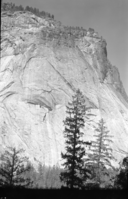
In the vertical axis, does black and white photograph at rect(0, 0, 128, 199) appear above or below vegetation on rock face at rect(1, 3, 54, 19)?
below

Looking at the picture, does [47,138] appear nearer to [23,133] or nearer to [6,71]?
[23,133]

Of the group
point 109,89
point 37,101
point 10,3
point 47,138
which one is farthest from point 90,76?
point 10,3

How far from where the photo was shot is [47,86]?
43.2 meters

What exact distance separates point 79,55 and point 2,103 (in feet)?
56.7

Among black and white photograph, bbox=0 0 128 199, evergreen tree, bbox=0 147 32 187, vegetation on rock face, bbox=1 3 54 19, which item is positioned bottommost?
evergreen tree, bbox=0 147 32 187

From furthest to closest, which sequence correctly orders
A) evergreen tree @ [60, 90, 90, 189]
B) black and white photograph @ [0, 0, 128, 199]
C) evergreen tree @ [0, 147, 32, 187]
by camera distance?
black and white photograph @ [0, 0, 128, 199] < evergreen tree @ [60, 90, 90, 189] < evergreen tree @ [0, 147, 32, 187]

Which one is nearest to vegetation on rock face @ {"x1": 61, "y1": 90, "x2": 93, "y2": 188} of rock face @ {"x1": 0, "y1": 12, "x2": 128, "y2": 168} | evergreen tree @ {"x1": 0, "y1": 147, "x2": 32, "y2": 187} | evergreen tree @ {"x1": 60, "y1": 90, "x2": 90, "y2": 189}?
evergreen tree @ {"x1": 60, "y1": 90, "x2": 90, "y2": 189}

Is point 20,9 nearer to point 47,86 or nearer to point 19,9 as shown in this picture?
point 19,9

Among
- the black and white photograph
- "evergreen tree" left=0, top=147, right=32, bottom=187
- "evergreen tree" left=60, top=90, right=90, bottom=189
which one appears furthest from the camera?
the black and white photograph

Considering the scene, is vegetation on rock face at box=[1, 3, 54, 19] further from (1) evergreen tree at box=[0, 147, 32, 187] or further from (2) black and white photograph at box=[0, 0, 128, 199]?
(1) evergreen tree at box=[0, 147, 32, 187]

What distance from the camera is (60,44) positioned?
48.0 metres

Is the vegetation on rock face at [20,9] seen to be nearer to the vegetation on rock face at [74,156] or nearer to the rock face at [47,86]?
the rock face at [47,86]

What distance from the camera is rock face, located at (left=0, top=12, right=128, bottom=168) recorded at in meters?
38.6

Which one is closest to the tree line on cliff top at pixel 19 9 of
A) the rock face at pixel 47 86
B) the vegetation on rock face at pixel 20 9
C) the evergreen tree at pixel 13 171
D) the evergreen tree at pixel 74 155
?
the vegetation on rock face at pixel 20 9
